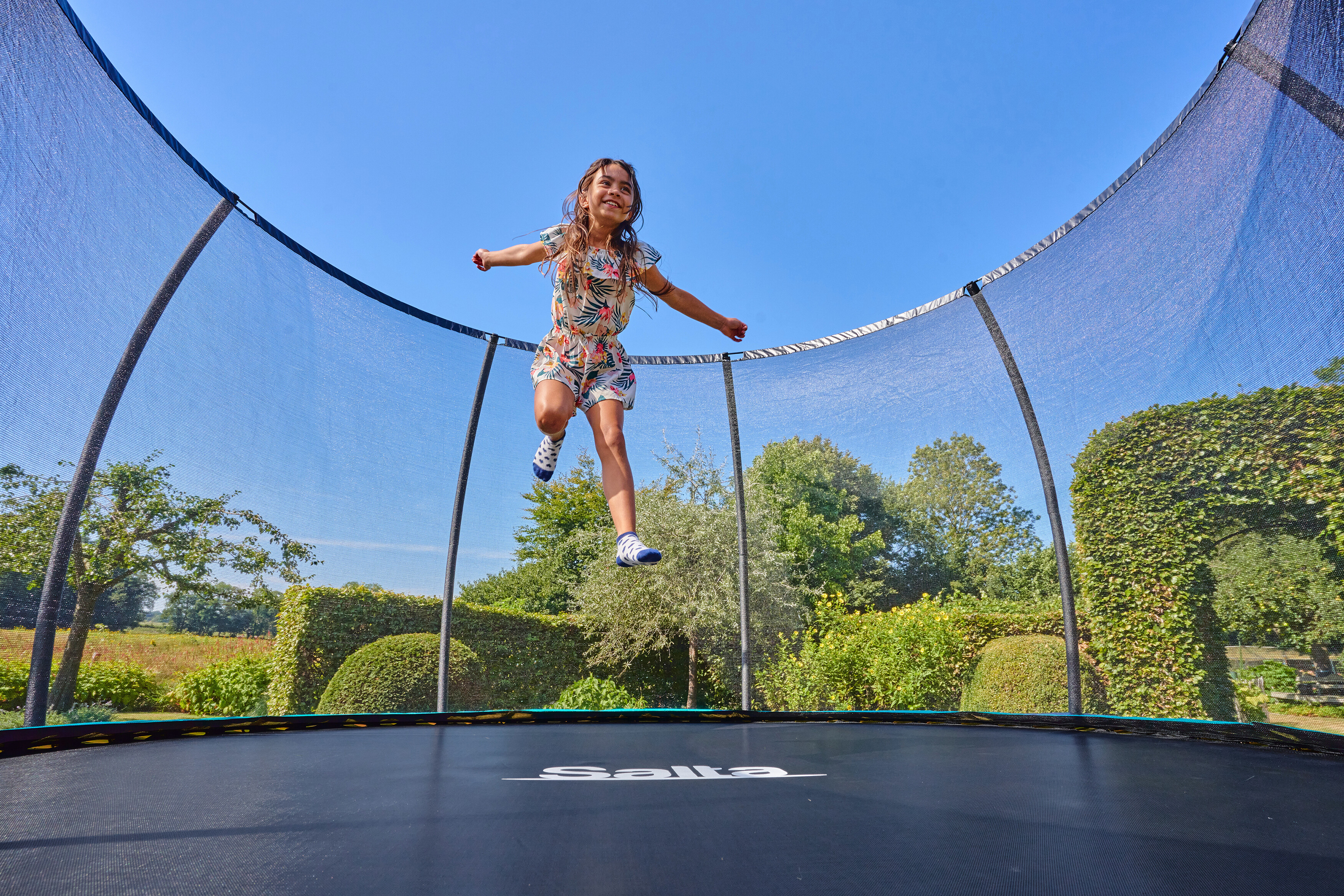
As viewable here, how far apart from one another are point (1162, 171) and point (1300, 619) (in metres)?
1.30

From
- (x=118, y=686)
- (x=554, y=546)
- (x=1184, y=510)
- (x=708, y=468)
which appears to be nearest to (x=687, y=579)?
(x=708, y=468)

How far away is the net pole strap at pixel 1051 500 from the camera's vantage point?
252 centimetres

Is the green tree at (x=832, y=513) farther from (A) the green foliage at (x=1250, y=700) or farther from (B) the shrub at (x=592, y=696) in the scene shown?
(A) the green foliage at (x=1250, y=700)

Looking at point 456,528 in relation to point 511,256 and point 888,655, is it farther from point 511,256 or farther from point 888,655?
point 888,655

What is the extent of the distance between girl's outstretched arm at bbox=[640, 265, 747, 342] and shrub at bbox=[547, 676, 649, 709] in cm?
243

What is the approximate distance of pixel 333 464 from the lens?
259cm

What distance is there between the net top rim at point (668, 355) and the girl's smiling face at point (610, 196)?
1167 millimetres

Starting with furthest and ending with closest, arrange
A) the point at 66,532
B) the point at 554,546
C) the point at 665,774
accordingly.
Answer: the point at 554,546, the point at 66,532, the point at 665,774

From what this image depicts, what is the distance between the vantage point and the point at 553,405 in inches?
61.6

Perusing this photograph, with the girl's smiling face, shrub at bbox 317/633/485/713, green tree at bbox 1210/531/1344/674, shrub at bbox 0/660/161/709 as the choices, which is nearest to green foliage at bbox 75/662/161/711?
shrub at bbox 0/660/161/709

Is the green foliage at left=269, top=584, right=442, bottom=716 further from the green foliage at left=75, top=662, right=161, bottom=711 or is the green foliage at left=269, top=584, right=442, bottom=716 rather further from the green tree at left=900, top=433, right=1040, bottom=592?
the green tree at left=900, top=433, right=1040, bottom=592

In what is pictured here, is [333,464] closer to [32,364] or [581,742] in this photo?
[32,364]

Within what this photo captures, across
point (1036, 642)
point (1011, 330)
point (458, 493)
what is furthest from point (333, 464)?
point (1036, 642)

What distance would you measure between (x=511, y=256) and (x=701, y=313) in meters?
0.50
